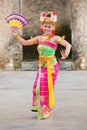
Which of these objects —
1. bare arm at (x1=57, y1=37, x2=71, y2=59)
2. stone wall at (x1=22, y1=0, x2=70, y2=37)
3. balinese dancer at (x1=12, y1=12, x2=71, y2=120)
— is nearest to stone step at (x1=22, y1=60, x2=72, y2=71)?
stone wall at (x1=22, y1=0, x2=70, y2=37)

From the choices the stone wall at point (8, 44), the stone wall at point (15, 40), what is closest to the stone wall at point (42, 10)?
the stone wall at point (15, 40)

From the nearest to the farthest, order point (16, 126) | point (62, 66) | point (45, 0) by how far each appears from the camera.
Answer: point (16, 126), point (62, 66), point (45, 0)

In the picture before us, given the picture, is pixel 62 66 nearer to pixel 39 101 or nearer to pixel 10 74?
pixel 10 74

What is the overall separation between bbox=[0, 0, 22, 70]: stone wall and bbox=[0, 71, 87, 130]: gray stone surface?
2213mm

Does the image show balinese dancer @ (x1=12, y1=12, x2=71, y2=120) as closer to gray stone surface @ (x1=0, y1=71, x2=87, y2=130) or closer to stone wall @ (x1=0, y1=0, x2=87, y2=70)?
gray stone surface @ (x1=0, y1=71, x2=87, y2=130)

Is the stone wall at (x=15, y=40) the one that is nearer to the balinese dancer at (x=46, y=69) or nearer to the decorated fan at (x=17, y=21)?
the balinese dancer at (x=46, y=69)

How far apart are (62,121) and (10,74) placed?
827cm

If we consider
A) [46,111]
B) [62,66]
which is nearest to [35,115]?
[46,111]

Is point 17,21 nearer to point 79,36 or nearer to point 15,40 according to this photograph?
point 15,40

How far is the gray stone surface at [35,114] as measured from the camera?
6.99m

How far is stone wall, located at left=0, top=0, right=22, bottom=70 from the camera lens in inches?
664

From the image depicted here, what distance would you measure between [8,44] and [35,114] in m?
9.22

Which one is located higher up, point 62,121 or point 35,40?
point 35,40

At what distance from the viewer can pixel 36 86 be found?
7492mm
